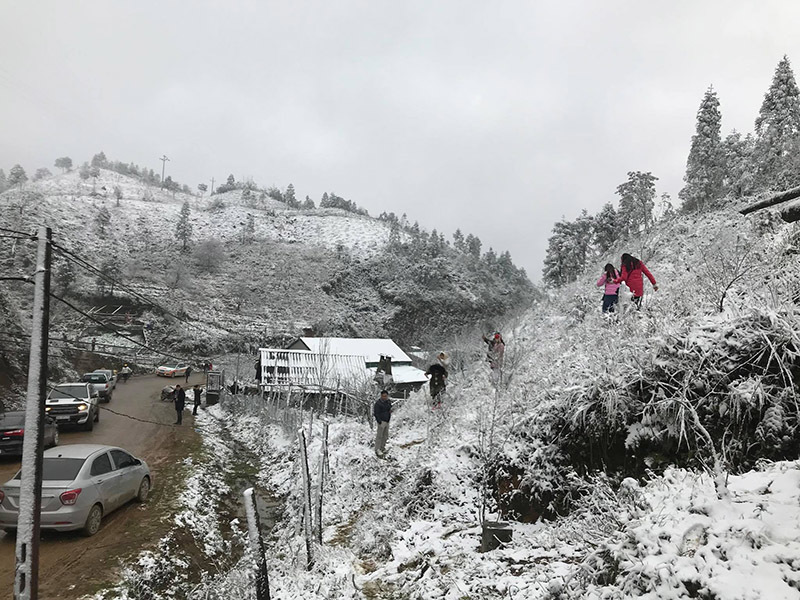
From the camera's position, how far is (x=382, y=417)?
13.6 meters

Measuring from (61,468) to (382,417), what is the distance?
311 inches

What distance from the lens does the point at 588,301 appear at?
18.5 m

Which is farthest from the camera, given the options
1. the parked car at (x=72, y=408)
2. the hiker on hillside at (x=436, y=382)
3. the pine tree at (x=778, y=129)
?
the pine tree at (x=778, y=129)

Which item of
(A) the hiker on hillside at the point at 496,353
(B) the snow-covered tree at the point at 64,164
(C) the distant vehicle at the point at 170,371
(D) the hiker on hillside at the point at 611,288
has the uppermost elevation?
(B) the snow-covered tree at the point at 64,164

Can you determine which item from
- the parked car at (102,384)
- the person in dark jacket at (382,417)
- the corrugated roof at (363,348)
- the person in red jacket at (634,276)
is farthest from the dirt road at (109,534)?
the corrugated roof at (363,348)

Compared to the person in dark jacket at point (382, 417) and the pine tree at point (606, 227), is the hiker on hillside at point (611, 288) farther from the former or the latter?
the pine tree at point (606, 227)

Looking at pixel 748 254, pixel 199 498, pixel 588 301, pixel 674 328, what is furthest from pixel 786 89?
pixel 199 498

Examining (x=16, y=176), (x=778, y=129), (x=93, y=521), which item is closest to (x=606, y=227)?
(x=778, y=129)

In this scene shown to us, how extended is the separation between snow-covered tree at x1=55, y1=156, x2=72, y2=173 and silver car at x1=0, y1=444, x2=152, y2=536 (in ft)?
728

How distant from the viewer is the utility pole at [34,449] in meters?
6.99

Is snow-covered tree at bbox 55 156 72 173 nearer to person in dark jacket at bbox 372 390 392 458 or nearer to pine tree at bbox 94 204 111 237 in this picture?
pine tree at bbox 94 204 111 237

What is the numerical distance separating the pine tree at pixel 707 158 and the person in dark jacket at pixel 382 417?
3547cm

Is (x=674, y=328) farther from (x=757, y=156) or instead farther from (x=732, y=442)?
(x=757, y=156)

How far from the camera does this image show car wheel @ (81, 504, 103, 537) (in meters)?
9.54
